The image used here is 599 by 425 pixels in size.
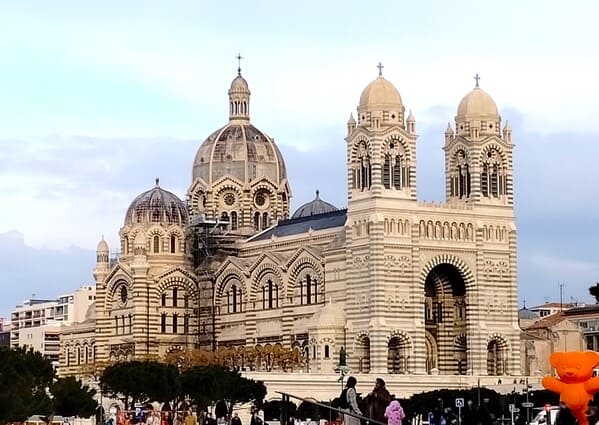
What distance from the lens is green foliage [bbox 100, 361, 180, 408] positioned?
69875 millimetres

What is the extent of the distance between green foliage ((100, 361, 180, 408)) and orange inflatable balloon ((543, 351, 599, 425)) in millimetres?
43243

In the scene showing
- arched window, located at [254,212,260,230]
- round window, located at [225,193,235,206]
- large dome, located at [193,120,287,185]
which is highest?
large dome, located at [193,120,287,185]

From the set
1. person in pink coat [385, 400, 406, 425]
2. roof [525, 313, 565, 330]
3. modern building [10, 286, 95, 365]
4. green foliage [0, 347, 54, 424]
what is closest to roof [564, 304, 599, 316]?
roof [525, 313, 565, 330]

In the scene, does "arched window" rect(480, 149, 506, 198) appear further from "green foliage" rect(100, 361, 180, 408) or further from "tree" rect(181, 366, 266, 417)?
"green foliage" rect(100, 361, 180, 408)

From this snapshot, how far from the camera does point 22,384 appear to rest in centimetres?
4672

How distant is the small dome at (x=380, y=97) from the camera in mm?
88375

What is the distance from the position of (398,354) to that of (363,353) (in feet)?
6.20

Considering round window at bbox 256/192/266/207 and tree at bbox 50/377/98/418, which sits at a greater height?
round window at bbox 256/192/266/207

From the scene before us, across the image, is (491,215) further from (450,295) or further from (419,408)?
(419,408)

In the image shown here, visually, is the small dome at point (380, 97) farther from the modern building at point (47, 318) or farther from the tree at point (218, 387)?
the modern building at point (47, 318)

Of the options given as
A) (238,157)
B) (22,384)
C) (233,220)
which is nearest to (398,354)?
(233,220)

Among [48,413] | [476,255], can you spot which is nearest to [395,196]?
[476,255]

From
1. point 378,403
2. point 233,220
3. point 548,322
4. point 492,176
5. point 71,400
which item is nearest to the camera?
point 378,403

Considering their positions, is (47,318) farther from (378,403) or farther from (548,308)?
(378,403)
